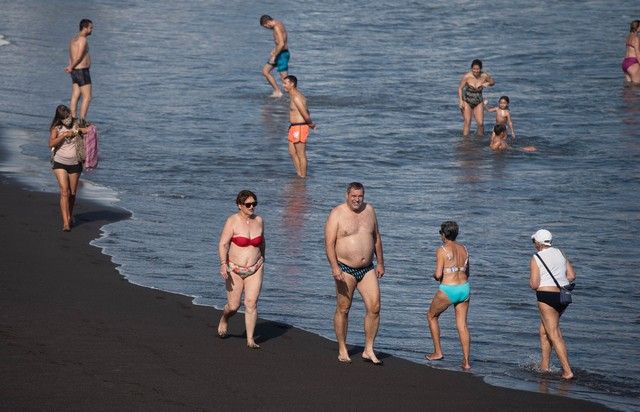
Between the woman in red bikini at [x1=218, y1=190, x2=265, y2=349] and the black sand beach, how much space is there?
438 mm

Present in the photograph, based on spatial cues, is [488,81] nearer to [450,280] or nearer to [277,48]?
[277,48]

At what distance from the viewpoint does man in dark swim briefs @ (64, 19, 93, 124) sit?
22.8 meters

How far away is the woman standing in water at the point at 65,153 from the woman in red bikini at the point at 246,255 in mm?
4870

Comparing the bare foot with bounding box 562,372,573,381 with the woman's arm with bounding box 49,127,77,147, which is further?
the woman's arm with bounding box 49,127,77,147

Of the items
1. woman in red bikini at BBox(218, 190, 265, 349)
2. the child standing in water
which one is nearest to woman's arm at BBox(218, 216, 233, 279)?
woman in red bikini at BBox(218, 190, 265, 349)

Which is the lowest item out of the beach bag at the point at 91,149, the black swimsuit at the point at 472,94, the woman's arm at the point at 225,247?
the woman's arm at the point at 225,247

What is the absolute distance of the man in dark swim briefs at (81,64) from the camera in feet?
74.7

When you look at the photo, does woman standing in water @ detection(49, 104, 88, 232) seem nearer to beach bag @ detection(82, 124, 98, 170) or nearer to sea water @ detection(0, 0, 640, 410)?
sea water @ detection(0, 0, 640, 410)

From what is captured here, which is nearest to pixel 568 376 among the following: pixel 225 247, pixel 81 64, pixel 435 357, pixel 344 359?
pixel 435 357

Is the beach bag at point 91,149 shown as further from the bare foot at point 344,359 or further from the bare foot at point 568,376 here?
the bare foot at point 568,376

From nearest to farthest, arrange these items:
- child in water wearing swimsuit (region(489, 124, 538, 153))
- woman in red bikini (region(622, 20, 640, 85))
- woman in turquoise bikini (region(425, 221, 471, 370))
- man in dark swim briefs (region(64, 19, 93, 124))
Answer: woman in turquoise bikini (region(425, 221, 471, 370)) < man in dark swim briefs (region(64, 19, 93, 124)) < child in water wearing swimsuit (region(489, 124, 538, 153)) < woman in red bikini (region(622, 20, 640, 85))

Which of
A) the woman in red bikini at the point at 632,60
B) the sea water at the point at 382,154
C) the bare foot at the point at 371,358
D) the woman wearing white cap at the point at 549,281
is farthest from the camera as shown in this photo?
the woman in red bikini at the point at 632,60

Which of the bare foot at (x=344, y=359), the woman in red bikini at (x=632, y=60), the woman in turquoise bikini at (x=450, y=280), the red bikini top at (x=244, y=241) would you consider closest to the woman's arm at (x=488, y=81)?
the woman in red bikini at (x=632, y=60)

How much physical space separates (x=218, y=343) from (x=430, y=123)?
15.5 metres
